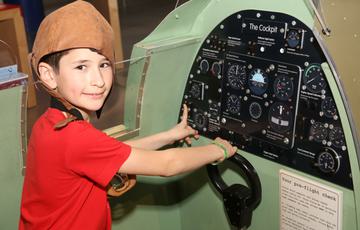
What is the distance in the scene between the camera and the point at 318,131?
116 centimetres

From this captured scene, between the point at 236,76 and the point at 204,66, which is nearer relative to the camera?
the point at 236,76

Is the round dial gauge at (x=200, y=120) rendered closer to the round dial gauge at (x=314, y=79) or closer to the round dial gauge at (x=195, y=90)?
the round dial gauge at (x=195, y=90)

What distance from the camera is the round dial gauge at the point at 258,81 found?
127 cm

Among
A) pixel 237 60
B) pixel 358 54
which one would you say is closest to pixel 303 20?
pixel 358 54

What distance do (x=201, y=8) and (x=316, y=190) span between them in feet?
2.24

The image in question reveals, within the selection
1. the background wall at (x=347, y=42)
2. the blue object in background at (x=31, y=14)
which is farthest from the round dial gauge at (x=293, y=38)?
the blue object in background at (x=31, y=14)

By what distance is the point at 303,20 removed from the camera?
1.13m

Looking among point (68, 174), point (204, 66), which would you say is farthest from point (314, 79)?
point (68, 174)

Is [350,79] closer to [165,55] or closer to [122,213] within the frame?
[165,55]

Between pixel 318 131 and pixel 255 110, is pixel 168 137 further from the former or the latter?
pixel 318 131

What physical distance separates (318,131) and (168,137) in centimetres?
50

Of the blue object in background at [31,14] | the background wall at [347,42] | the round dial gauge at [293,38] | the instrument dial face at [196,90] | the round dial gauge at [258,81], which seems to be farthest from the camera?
A: the blue object in background at [31,14]

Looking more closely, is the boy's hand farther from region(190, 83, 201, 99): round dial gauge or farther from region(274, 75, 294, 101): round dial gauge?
region(274, 75, 294, 101): round dial gauge

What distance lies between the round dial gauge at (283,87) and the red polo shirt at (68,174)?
1.49 ft
